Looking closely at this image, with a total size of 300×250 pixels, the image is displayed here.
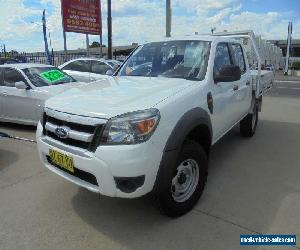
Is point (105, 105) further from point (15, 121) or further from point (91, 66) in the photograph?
point (91, 66)

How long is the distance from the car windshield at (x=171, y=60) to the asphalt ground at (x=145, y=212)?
148cm

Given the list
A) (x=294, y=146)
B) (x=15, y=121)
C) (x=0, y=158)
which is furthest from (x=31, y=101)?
(x=294, y=146)

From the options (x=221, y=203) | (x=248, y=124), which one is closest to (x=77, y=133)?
(x=221, y=203)

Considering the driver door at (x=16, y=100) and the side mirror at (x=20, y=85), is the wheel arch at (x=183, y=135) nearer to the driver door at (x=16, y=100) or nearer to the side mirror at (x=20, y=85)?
the driver door at (x=16, y=100)

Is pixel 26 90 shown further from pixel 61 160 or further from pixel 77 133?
pixel 77 133

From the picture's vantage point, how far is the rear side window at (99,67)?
12.4m

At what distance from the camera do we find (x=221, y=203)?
3.76 metres

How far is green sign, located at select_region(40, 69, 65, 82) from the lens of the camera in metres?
7.53

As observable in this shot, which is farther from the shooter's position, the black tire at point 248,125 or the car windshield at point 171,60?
the black tire at point 248,125

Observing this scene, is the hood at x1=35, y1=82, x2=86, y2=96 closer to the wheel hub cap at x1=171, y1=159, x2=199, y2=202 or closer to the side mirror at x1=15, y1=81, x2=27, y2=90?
the side mirror at x1=15, y1=81, x2=27, y2=90

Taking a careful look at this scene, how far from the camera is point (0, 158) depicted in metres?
5.36

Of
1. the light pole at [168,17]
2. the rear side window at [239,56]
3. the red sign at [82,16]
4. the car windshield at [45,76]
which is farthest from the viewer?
the red sign at [82,16]

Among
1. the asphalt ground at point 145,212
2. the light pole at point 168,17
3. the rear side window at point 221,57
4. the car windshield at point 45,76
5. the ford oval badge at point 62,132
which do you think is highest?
the light pole at point 168,17

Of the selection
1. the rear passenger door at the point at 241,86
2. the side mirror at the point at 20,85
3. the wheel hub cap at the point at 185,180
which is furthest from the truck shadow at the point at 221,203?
the side mirror at the point at 20,85
